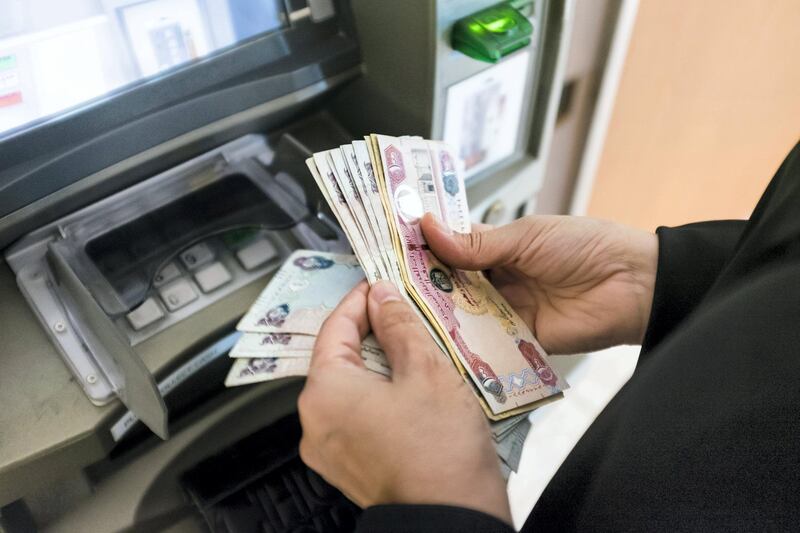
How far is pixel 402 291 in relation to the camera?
91cm

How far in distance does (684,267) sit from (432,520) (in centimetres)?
53

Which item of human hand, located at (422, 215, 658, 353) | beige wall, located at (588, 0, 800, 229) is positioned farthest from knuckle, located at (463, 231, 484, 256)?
beige wall, located at (588, 0, 800, 229)

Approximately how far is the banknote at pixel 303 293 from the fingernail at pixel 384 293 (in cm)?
12

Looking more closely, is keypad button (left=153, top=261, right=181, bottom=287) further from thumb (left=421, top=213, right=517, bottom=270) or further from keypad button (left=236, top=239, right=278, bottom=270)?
thumb (left=421, top=213, right=517, bottom=270)

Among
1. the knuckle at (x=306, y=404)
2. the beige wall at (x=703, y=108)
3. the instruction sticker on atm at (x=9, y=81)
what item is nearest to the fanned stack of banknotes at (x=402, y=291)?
the knuckle at (x=306, y=404)

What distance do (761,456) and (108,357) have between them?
75 cm

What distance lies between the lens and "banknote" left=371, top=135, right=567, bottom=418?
0.92 meters

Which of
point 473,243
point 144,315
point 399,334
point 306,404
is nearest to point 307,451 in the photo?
point 306,404

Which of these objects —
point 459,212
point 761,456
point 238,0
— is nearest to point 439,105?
point 459,212

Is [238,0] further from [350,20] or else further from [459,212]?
[459,212]

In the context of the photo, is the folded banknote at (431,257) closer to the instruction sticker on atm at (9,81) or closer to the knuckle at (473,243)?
the knuckle at (473,243)

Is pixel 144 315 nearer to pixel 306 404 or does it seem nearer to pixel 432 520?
pixel 306 404

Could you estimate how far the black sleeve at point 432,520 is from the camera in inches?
23.2

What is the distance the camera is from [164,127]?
2.88 feet
